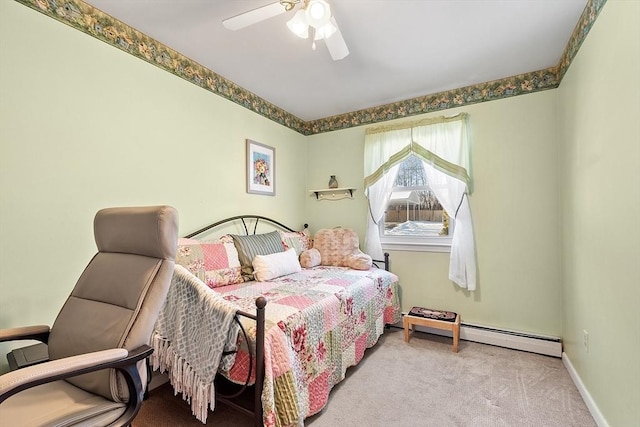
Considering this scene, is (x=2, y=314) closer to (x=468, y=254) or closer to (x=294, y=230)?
(x=294, y=230)

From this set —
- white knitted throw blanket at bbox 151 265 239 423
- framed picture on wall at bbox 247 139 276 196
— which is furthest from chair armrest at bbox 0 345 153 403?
framed picture on wall at bbox 247 139 276 196

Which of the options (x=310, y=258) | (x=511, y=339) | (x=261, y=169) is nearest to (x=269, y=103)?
(x=261, y=169)

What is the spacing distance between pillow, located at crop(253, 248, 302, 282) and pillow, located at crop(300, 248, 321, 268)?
0.26 meters

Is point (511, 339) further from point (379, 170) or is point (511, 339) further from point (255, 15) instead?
point (255, 15)

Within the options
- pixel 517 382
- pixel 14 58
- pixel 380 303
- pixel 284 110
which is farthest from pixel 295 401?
pixel 284 110

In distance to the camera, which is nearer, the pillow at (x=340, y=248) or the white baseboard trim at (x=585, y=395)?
the white baseboard trim at (x=585, y=395)

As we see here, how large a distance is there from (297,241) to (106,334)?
7.40 ft

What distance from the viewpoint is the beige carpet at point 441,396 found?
5.83ft

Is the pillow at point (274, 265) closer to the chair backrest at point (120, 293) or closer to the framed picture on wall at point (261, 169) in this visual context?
the framed picture on wall at point (261, 169)

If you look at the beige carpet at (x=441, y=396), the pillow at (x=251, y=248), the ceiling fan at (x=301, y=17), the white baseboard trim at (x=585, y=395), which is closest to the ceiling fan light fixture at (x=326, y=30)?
the ceiling fan at (x=301, y=17)

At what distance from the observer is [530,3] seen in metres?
1.82

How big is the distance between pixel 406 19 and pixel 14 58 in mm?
2292

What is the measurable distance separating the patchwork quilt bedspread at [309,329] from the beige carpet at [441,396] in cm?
16

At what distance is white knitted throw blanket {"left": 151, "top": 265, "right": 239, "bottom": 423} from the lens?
4.77 ft
